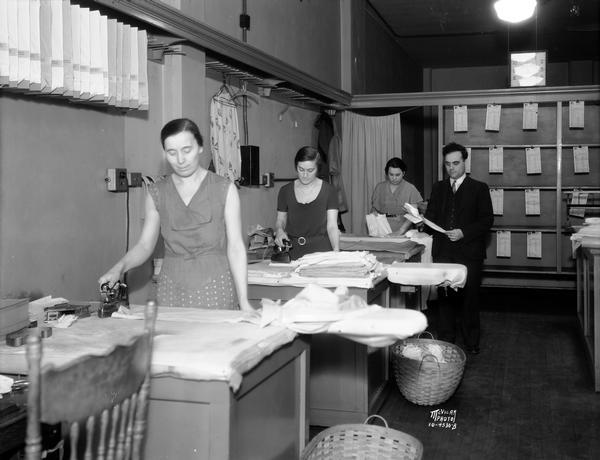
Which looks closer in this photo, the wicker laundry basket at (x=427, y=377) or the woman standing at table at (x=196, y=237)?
the woman standing at table at (x=196, y=237)

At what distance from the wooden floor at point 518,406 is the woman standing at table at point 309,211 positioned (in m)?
1.21

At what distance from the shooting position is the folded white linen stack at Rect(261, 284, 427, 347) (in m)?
2.38

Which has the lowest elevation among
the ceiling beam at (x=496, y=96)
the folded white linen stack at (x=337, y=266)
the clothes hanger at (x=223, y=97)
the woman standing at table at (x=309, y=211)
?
the folded white linen stack at (x=337, y=266)

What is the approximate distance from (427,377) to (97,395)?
124 inches

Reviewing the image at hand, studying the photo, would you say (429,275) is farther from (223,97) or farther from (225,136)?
(223,97)

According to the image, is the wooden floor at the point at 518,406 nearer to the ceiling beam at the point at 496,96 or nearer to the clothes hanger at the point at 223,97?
the clothes hanger at the point at 223,97

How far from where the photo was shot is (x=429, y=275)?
428 cm

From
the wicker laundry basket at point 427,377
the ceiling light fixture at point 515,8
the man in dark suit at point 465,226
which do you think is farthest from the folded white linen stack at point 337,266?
the ceiling light fixture at point 515,8

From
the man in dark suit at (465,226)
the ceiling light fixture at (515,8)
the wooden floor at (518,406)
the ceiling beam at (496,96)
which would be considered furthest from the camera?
the ceiling beam at (496,96)

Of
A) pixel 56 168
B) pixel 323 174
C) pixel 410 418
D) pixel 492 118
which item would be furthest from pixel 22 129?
pixel 492 118

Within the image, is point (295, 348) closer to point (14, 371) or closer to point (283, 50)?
point (14, 371)

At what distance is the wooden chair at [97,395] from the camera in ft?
5.11

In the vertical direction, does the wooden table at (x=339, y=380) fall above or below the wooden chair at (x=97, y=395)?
below

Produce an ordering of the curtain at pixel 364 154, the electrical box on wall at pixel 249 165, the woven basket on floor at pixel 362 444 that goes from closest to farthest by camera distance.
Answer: the woven basket on floor at pixel 362 444
the electrical box on wall at pixel 249 165
the curtain at pixel 364 154
